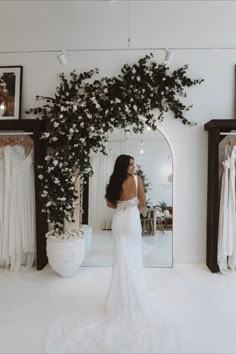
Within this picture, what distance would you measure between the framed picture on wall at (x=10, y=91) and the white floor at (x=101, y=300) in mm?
2138

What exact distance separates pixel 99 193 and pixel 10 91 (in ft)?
6.18

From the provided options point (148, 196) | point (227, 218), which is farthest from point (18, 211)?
point (227, 218)

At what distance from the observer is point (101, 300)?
2.82 m

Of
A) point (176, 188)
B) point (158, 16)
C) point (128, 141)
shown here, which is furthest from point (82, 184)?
point (158, 16)

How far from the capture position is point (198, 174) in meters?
3.89

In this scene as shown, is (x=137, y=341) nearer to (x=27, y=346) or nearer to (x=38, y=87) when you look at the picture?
(x=27, y=346)

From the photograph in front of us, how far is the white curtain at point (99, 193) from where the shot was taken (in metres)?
3.76

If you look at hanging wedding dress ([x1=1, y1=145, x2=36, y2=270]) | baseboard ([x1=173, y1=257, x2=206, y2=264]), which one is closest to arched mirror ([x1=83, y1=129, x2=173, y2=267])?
baseboard ([x1=173, y1=257, x2=206, y2=264])

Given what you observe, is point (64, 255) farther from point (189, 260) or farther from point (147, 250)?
point (189, 260)

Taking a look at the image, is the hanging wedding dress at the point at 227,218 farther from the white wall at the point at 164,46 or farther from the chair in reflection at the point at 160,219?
the chair in reflection at the point at 160,219

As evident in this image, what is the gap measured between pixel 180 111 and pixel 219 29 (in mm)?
1234

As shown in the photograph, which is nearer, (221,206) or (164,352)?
(164,352)

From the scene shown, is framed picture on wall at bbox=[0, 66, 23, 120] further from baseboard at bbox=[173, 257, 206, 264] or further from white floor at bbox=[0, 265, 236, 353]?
baseboard at bbox=[173, 257, 206, 264]

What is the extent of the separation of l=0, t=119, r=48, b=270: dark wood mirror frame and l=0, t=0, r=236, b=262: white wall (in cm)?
50
